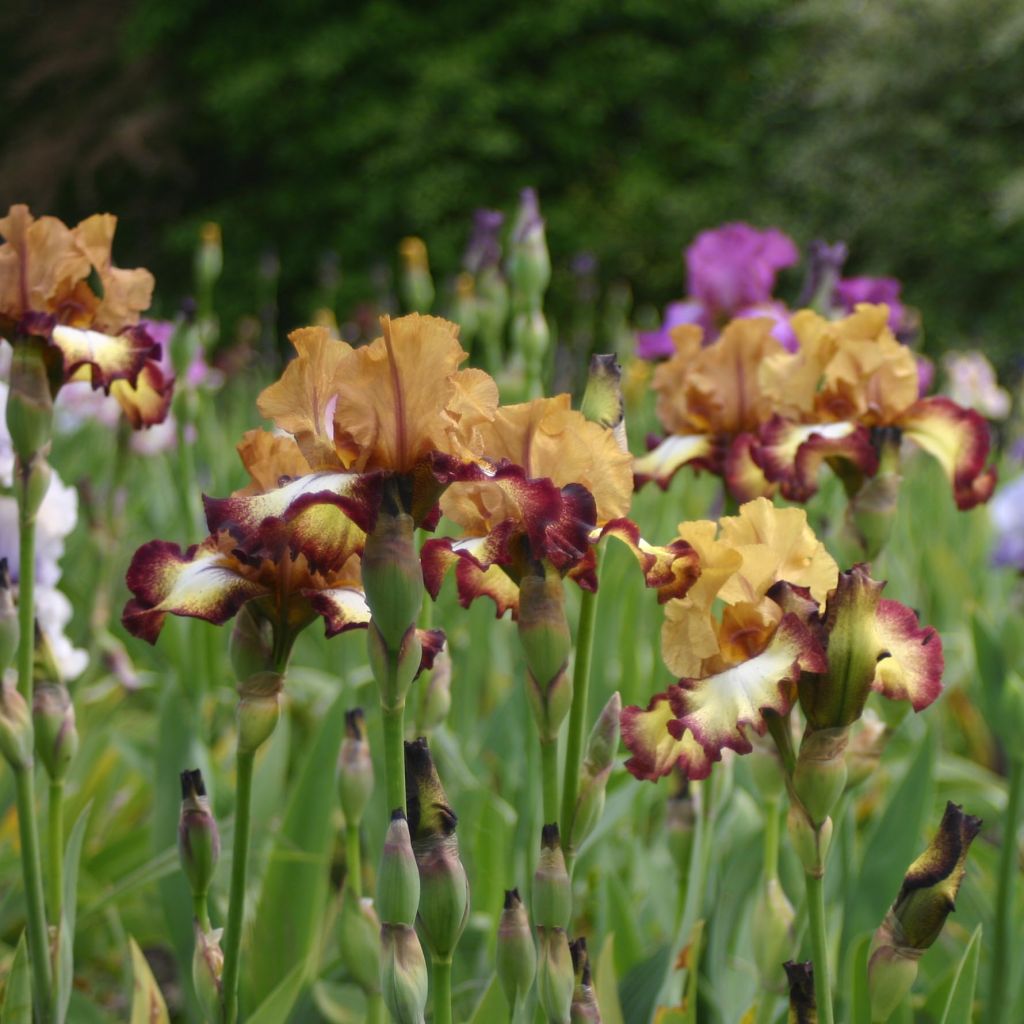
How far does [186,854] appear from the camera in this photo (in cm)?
87

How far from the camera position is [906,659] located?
76cm

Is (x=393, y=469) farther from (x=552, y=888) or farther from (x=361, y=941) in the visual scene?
(x=361, y=941)

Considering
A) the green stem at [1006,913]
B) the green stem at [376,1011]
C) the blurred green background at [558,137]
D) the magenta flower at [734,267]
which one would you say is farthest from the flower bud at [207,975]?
the blurred green background at [558,137]

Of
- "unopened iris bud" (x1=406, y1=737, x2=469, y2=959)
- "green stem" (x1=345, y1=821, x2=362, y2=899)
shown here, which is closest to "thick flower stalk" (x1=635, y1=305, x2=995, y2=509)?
"green stem" (x1=345, y1=821, x2=362, y2=899)

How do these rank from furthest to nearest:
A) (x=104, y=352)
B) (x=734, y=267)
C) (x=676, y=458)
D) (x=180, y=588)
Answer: (x=734, y=267) → (x=676, y=458) → (x=104, y=352) → (x=180, y=588)

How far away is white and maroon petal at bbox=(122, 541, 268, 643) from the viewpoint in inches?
30.3

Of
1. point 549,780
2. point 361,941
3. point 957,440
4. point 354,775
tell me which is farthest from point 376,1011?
point 957,440

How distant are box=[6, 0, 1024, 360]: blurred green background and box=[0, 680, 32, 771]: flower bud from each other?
28.5 feet

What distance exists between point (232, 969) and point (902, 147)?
33.8 feet

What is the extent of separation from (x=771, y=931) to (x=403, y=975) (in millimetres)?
434

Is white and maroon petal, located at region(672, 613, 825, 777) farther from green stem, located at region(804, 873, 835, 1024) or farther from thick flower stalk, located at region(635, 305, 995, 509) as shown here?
thick flower stalk, located at region(635, 305, 995, 509)

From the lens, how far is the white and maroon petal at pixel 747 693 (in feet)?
2.28

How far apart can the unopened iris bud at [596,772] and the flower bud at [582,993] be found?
0.31ft

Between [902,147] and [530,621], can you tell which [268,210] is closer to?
[902,147]
